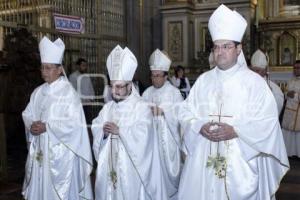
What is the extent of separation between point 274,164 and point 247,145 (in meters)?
0.39

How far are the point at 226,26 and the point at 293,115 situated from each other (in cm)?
611

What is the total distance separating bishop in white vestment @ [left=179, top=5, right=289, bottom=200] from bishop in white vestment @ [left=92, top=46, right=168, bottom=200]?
75 cm

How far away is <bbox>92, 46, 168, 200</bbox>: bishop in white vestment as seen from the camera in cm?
466

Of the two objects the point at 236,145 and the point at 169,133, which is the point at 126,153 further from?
the point at 169,133

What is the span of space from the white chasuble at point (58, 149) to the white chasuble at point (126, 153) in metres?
0.26

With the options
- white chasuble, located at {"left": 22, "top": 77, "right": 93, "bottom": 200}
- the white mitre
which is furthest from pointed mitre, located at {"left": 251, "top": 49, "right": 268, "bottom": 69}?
the white mitre

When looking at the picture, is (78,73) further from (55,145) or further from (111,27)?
(55,145)

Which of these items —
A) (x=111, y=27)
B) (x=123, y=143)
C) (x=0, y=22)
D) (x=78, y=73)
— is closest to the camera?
(x=123, y=143)

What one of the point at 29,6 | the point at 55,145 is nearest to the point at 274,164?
the point at 55,145

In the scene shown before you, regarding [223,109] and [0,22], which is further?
[0,22]

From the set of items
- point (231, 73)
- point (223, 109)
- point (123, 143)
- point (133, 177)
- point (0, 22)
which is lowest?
point (133, 177)

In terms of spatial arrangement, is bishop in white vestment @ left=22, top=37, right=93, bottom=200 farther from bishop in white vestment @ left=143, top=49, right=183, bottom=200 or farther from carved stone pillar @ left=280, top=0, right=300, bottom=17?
carved stone pillar @ left=280, top=0, right=300, bottom=17

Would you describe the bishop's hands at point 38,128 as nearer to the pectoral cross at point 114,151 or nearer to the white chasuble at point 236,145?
the pectoral cross at point 114,151

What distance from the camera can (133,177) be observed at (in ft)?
15.4
